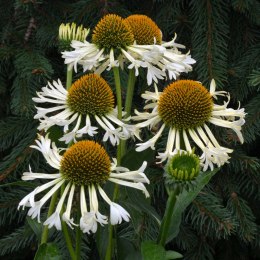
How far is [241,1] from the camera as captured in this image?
50.6 inches

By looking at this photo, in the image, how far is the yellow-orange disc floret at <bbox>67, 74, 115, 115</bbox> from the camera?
812 millimetres

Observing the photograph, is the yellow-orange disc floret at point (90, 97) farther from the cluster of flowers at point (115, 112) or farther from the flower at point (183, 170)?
the flower at point (183, 170)

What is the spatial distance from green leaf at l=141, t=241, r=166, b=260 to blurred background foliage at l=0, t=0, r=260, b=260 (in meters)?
0.51

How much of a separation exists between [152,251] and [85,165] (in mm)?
139

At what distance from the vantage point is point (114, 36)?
2.66 ft

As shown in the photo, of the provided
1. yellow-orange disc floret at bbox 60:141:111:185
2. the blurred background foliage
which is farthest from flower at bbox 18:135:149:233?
the blurred background foliage

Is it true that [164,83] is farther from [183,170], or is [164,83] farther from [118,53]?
[183,170]

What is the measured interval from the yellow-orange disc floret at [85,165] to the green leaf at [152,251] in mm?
102

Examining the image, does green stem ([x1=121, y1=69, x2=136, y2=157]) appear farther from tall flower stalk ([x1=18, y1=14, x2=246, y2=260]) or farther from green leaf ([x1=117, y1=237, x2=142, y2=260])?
green leaf ([x1=117, y1=237, x2=142, y2=260])

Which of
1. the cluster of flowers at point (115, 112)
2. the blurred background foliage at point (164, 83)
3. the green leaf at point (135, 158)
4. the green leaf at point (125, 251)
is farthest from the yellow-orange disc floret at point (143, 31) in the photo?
the blurred background foliage at point (164, 83)

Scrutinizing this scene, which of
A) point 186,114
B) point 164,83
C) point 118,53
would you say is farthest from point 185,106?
point 164,83

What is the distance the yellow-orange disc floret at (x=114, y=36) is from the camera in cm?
81

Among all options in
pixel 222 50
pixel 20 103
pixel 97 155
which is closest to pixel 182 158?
pixel 97 155

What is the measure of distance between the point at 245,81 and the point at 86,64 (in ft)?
2.27
